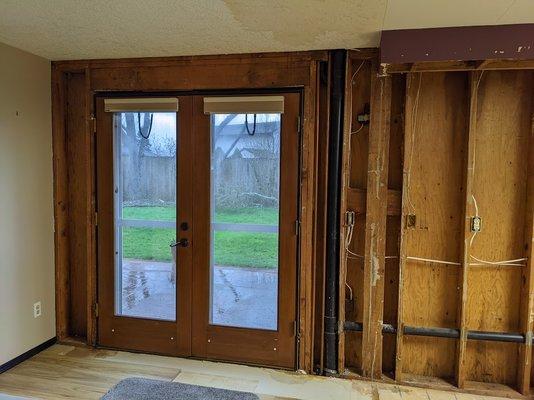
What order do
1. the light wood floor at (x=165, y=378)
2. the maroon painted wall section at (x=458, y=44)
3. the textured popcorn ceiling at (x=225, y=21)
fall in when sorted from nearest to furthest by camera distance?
the textured popcorn ceiling at (x=225, y=21)
the maroon painted wall section at (x=458, y=44)
the light wood floor at (x=165, y=378)

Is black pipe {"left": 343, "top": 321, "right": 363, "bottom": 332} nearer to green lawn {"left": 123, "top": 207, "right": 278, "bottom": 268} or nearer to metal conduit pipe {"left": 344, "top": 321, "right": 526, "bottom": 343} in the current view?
metal conduit pipe {"left": 344, "top": 321, "right": 526, "bottom": 343}

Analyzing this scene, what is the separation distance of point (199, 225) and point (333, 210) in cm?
103

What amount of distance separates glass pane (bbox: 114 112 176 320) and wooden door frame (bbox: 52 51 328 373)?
23 centimetres

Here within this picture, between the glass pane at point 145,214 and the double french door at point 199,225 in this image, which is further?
the glass pane at point 145,214

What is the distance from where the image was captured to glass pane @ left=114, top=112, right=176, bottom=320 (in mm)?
3225

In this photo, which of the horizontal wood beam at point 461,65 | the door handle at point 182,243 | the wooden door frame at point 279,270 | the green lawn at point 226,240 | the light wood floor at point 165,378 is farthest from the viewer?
the door handle at point 182,243

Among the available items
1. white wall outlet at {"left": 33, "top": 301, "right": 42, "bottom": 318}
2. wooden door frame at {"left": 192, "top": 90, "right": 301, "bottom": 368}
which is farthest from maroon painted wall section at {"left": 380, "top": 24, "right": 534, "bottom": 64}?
white wall outlet at {"left": 33, "top": 301, "right": 42, "bottom": 318}

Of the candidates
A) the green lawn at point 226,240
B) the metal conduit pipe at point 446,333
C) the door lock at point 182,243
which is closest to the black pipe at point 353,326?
the metal conduit pipe at point 446,333

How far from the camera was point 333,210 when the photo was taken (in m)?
2.94

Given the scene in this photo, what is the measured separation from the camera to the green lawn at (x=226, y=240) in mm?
3102

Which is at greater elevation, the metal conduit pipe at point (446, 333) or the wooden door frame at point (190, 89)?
the wooden door frame at point (190, 89)

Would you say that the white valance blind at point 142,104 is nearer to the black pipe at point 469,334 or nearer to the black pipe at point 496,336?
the black pipe at point 469,334

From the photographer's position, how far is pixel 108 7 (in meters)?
2.21

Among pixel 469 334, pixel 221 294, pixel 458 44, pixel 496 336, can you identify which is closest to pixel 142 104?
pixel 221 294
